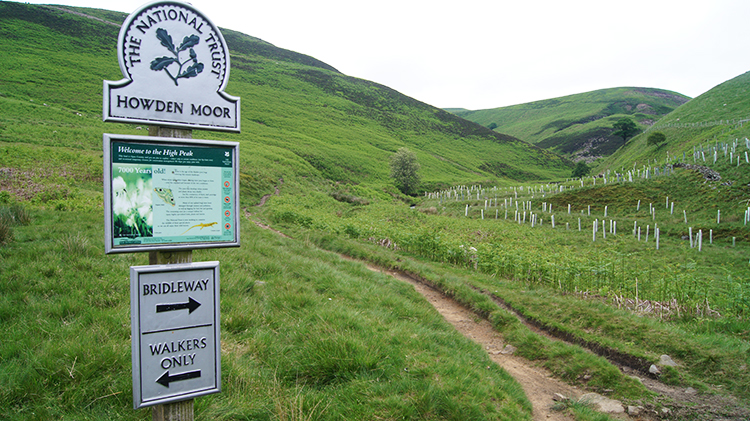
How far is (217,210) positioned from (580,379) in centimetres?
740

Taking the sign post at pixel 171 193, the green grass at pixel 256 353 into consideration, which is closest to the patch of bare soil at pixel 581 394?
the green grass at pixel 256 353

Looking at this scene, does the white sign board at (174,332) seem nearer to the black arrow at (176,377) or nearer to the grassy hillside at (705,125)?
the black arrow at (176,377)

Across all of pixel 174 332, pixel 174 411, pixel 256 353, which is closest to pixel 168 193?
pixel 174 332

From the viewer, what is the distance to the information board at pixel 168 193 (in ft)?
9.27

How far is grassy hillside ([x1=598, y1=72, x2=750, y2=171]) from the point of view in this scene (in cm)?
4832

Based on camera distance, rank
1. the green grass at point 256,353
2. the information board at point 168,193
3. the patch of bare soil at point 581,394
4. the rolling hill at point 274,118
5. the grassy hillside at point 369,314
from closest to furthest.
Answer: the information board at point 168,193, the green grass at point 256,353, the grassy hillside at point 369,314, the patch of bare soil at point 581,394, the rolling hill at point 274,118

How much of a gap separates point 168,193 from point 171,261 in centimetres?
58

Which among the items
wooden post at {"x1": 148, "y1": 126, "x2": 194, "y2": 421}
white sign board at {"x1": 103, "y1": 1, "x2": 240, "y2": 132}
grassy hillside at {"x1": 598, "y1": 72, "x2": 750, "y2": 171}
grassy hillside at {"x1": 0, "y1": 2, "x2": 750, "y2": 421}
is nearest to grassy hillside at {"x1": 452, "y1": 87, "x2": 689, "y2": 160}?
grassy hillside at {"x1": 598, "y1": 72, "x2": 750, "y2": 171}

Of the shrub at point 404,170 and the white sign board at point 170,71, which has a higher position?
the shrub at point 404,170

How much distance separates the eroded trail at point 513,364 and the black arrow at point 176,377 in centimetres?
492

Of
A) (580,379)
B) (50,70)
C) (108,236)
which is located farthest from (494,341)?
(50,70)

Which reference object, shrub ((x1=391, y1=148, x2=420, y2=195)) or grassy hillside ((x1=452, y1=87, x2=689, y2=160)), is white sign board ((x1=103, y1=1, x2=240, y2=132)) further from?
grassy hillside ((x1=452, y1=87, x2=689, y2=160))

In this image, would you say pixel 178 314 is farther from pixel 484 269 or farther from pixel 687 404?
pixel 484 269

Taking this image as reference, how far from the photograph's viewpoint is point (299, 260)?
404 inches
